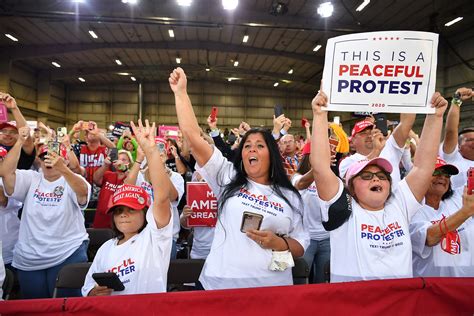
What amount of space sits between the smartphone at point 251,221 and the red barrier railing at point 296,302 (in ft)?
1.50

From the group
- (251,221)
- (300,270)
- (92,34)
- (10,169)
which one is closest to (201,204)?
(300,270)

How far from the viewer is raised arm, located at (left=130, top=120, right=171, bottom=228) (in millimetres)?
2062

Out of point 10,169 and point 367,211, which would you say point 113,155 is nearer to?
point 10,169

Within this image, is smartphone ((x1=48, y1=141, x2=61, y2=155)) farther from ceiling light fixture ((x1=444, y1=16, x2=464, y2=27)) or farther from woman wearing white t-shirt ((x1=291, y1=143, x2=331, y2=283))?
ceiling light fixture ((x1=444, y1=16, x2=464, y2=27))

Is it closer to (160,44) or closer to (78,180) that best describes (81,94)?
(160,44)

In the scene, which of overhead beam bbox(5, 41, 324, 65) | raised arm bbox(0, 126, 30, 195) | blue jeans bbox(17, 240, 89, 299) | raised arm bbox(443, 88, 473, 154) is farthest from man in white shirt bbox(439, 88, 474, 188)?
overhead beam bbox(5, 41, 324, 65)

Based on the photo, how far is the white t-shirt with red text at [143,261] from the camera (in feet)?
6.83

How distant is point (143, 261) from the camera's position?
2104 millimetres

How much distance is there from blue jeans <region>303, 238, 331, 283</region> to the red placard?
40.4 inches

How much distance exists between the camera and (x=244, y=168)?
2328 mm

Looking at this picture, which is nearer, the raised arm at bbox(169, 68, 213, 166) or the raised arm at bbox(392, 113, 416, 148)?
the raised arm at bbox(169, 68, 213, 166)

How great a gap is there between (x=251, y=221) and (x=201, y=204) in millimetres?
1437

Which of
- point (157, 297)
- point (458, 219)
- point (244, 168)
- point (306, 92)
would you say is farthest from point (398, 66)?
point (306, 92)

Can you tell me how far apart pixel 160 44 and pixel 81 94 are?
35.9 ft
